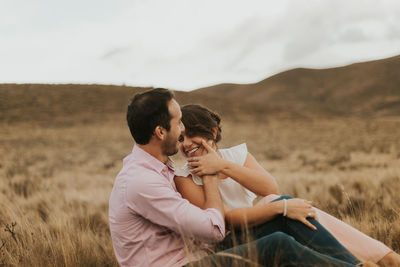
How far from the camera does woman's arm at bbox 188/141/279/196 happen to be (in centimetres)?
254

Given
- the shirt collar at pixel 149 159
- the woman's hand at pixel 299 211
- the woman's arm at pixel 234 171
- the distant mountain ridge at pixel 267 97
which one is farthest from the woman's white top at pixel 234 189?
the distant mountain ridge at pixel 267 97

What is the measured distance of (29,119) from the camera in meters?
36.4

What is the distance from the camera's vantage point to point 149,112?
2275 mm

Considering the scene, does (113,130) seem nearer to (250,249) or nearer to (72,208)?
(72,208)

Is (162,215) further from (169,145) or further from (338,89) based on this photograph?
(338,89)

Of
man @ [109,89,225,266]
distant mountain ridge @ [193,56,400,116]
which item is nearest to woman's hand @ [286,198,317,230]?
man @ [109,89,225,266]

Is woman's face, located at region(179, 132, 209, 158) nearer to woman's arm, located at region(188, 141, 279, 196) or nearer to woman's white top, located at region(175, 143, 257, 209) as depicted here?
woman's arm, located at region(188, 141, 279, 196)

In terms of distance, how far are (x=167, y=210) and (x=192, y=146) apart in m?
0.84

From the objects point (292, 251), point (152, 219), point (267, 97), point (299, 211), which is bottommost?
point (292, 251)

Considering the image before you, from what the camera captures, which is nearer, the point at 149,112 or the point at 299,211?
the point at 149,112

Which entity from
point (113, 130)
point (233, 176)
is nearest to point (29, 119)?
point (113, 130)

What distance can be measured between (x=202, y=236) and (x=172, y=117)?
0.77 m

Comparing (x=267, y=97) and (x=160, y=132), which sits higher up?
(x=267, y=97)

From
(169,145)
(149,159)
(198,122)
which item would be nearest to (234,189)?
(198,122)
